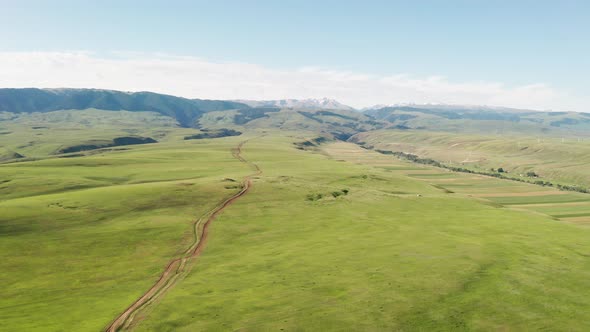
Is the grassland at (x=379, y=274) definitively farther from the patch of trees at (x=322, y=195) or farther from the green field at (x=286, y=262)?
the patch of trees at (x=322, y=195)

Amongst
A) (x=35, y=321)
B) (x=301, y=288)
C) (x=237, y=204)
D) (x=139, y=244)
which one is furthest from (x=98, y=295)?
(x=237, y=204)

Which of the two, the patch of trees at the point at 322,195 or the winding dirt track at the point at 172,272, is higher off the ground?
the patch of trees at the point at 322,195

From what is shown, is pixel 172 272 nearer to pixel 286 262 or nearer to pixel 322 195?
pixel 286 262

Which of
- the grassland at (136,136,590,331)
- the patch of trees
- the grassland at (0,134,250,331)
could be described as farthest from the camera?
the patch of trees

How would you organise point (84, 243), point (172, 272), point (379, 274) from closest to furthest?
point (379, 274)
point (172, 272)
point (84, 243)

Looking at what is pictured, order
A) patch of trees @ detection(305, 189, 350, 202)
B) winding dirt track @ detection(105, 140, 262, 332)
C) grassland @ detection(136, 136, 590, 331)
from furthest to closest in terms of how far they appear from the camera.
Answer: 1. patch of trees @ detection(305, 189, 350, 202)
2. winding dirt track @ detection(105, 140, 262, 332)
3. grassland @ detection(136, 136, 590, 331)

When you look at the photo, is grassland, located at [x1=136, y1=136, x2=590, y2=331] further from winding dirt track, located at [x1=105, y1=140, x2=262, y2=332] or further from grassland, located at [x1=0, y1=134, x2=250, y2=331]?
grassland, located at [x1=0, y1=134, x2=250, y2=331]

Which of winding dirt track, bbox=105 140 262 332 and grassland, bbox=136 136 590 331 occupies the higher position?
grassland, bbox=136 136 590 331

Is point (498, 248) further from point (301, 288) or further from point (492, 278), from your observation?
point (301, 288)

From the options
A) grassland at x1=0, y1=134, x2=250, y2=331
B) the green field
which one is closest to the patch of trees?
the green field

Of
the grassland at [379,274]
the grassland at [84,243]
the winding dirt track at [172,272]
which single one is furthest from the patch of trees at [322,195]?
the grassland at [84,243]

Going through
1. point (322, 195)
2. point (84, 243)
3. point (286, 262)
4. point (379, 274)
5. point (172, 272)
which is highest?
point (322, 195)

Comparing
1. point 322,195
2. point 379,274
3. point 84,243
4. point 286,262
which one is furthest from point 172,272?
point 322,195
